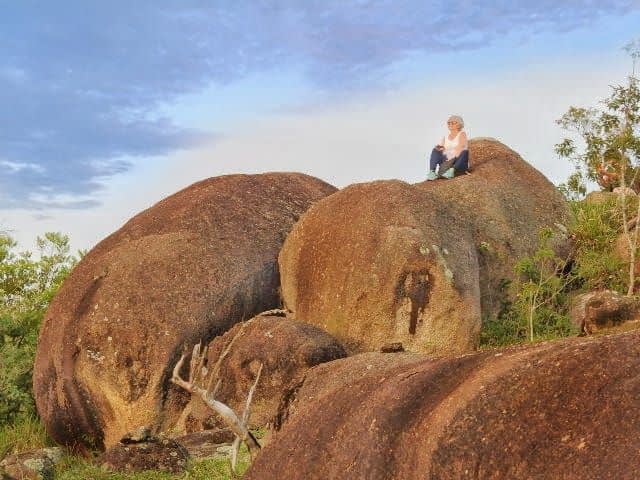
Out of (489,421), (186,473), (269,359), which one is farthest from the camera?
(269,359)

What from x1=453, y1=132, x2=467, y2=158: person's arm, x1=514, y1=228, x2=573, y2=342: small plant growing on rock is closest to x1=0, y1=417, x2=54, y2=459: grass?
x1=514, y1=228, x2=573, y2=342: small plant growing on rock

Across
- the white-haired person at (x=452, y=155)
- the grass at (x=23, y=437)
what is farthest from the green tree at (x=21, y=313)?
the white-haired person at (x=452, y=155)

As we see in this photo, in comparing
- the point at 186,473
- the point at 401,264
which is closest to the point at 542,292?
the point at 401,264

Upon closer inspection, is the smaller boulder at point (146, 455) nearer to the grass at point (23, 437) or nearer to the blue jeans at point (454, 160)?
the grass at point (23, 437)

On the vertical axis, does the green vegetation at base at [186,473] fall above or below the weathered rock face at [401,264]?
below

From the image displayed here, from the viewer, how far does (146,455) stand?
12891 millimetres

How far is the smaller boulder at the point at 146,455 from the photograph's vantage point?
12.7 meters

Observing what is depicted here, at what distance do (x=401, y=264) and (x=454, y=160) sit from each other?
4.82m

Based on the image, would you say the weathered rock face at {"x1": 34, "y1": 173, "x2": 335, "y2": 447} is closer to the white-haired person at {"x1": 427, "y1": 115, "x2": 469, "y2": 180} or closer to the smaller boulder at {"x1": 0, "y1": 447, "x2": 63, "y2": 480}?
the smaller boulder at {"x1": 0, "y1": 447, "x2": 63, "y2": 480}

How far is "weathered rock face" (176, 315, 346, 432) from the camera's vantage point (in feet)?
44.5

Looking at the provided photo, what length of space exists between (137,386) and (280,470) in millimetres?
10656

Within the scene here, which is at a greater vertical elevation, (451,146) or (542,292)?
(451,146)

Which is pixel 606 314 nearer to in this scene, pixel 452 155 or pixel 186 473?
pixel 186 473

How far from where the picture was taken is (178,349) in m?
15.6
